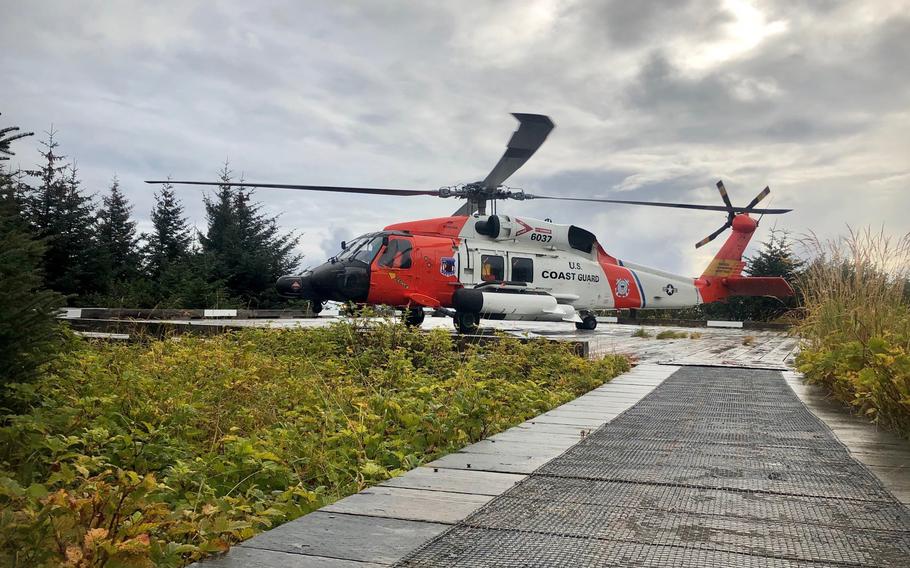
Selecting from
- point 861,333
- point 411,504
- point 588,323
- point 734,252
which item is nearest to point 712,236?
point 734,252

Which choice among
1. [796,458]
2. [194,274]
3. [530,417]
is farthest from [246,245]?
[796,458]

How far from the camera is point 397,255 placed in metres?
13.4

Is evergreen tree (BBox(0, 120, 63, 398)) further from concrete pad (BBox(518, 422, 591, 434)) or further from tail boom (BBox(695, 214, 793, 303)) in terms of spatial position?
tail boom (BBox(695, 214, 793, 303))

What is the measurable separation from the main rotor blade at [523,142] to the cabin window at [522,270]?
85.5 inches

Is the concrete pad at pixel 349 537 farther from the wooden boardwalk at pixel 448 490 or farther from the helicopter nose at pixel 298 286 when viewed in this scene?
the helicopter nose at pixel 298 286

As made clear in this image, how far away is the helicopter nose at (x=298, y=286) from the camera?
12.8m

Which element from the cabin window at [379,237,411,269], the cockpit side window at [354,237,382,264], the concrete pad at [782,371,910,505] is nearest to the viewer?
the concrete pad at [782,371,910,505]

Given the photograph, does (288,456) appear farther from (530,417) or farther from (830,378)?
(830,378)

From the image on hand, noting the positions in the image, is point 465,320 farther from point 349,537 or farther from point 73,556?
point 73,556

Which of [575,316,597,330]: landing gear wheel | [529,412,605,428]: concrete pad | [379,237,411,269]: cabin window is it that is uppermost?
[379,237,411,269]: cabin window

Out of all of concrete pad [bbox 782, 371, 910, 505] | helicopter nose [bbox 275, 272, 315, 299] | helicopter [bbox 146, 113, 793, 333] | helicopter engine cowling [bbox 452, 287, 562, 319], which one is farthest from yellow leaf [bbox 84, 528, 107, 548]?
helicopter engine cowling [bbox 452, 287, 562, 319]

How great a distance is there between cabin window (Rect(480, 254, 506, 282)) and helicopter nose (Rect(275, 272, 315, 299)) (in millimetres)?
3596

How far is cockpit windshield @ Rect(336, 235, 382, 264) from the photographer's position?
13.2 m

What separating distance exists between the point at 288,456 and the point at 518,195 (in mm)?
11229
